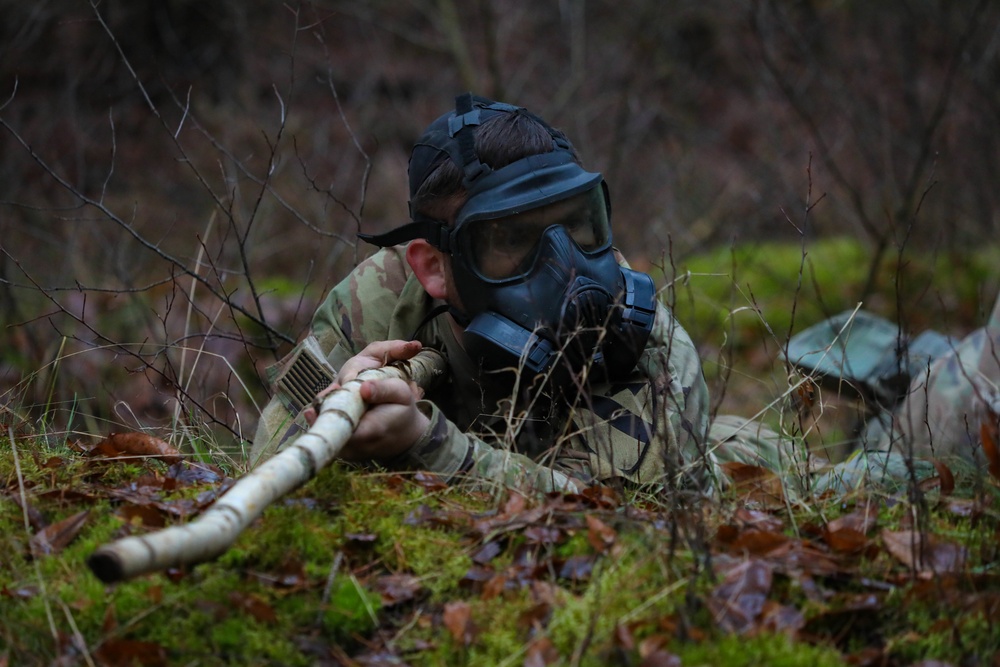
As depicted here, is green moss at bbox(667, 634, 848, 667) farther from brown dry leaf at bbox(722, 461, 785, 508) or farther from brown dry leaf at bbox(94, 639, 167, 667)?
brown dry leaf at bbox(94, 639, 167, 667)

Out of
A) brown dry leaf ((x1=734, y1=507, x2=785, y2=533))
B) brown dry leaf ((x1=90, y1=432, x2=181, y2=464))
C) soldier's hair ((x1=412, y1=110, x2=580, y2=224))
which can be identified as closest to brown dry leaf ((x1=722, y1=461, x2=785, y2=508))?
brown dry leaf ((x1=734, y1=507, x2=785, y2=533))

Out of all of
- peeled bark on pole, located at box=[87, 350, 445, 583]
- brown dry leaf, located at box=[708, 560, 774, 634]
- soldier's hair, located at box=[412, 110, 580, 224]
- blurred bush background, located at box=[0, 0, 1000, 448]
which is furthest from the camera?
blurred bush background, located at box=[0, 0, 1000, 448]

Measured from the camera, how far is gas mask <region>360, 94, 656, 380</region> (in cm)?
309

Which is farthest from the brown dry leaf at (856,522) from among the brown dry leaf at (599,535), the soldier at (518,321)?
the brown dry leaf at (599,535)

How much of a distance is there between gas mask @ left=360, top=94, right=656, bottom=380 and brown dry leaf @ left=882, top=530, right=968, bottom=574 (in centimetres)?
104

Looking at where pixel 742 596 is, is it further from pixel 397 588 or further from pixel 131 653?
pixel 131 653

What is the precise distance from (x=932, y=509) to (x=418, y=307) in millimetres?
1878

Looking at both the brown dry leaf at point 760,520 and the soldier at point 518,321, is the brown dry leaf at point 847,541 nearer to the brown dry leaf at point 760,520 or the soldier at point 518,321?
the brown dry leaf at point 760,520

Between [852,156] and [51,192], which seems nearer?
[51,192]

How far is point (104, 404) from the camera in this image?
7.17 meters

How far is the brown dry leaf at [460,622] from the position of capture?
2076 mm

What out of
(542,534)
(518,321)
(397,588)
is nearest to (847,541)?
(542,534)

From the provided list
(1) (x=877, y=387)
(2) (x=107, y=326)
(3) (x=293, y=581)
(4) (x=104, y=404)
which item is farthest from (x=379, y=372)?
(2) (x=107, y=326)

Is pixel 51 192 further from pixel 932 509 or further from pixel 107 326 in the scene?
pixel 932 509
